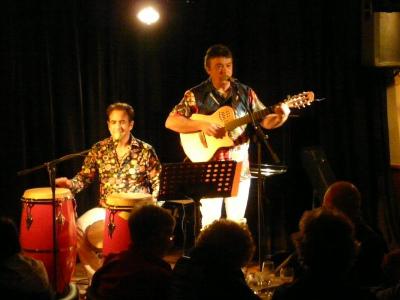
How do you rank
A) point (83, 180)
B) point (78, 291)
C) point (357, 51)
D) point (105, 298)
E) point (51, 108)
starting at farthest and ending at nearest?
point (357, 51)
point (51, 108)
point (83, 180)
point (78, 291)
point (105, 298)

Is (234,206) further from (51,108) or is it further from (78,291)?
(51,108)

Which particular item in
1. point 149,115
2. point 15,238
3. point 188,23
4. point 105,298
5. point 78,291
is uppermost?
point 188,23

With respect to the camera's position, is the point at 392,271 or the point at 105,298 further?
the point at 392,271

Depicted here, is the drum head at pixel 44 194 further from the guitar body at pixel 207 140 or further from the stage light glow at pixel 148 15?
the stage light glow at pixel 148 15

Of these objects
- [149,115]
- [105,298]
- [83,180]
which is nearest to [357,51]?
[149,115]

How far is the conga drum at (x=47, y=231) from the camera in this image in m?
4.34

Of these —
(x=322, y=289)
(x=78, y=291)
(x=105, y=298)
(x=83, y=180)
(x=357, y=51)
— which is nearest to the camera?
→ (x=322, y=289)

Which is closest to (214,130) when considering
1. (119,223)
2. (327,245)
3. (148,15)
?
(119,223)

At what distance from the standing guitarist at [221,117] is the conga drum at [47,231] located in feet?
3.44

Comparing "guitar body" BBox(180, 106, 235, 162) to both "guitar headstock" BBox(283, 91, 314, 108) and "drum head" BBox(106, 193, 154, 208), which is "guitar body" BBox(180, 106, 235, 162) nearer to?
"guitar headstock" BBox(283, 91, 314, 108)

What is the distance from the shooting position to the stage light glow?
19.1 ft

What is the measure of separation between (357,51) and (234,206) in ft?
7.33

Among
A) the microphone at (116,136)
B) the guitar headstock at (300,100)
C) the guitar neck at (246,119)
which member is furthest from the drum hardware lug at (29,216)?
the guitar headstock at (300,100)

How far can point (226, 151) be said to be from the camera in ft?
15.4
